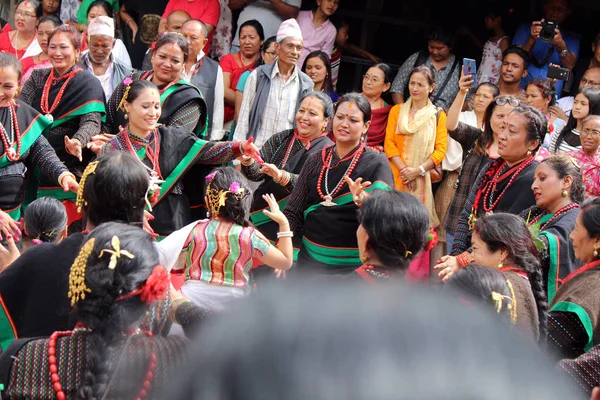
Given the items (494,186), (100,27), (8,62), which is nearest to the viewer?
(8,62)

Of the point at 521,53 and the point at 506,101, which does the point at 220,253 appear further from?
the point at 521,53

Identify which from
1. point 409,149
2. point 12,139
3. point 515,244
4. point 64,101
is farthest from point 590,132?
point 12,139

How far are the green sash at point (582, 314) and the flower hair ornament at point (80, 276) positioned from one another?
1.68 metres

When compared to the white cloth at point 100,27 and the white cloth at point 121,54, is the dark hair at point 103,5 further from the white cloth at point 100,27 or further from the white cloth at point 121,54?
the white cloth at point 100,27

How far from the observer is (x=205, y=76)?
5699mm

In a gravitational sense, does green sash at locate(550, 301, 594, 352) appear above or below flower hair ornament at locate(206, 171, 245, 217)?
below

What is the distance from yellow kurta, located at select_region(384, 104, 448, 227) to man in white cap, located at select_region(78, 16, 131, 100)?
77.1 inches

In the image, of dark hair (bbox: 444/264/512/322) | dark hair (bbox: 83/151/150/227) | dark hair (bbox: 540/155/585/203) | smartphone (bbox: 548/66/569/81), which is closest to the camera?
dark hair (bbox: 444/264/512/322)

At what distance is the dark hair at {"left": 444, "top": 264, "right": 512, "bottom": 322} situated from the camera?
209cm

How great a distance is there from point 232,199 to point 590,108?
281cm

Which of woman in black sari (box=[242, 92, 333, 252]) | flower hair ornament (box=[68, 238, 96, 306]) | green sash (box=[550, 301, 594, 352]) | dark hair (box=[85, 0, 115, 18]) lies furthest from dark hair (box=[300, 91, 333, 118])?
flower hair ornament (box=[68, 238, 96, 306])

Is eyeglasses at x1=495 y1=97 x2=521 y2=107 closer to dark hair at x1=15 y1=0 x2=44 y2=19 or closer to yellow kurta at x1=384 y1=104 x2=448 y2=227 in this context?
yellow kurta at x1=384 y1=104 x2=448 y2=227

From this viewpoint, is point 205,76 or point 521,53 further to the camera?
point 521,53

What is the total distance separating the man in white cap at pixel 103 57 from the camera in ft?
17.6
